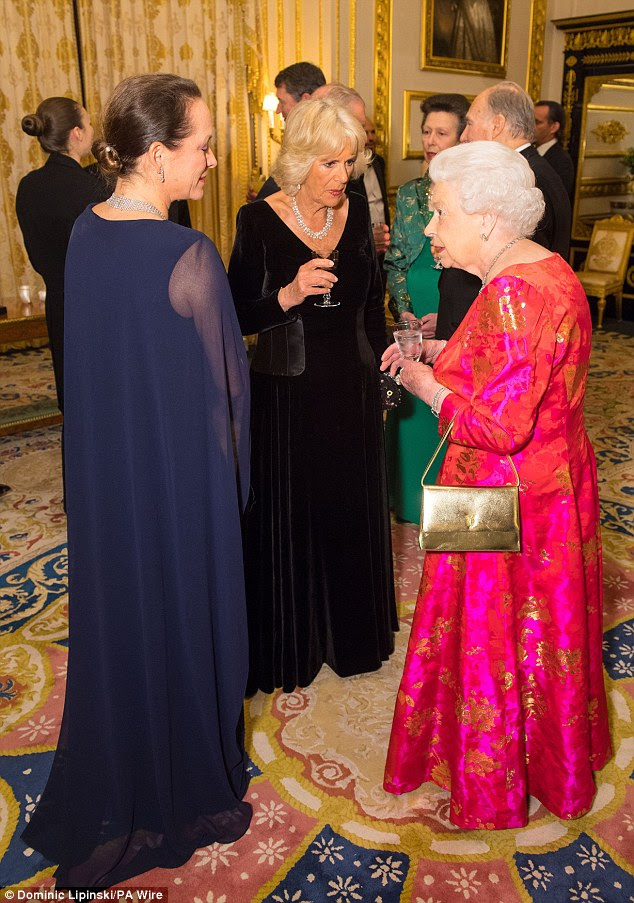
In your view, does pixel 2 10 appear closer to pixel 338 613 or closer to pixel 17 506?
pixel 17 506

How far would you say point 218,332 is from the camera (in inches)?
65.3

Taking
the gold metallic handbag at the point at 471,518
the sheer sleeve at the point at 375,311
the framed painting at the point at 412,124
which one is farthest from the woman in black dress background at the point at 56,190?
the framed painting at the point at 412,124

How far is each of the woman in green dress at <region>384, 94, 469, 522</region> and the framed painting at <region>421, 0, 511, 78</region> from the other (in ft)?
17.3

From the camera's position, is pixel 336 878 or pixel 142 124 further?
pixel 336 878

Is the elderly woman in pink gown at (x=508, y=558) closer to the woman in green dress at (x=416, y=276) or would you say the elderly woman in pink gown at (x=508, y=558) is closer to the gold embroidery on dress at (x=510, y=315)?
the gold embroidery on dress at (x=510, y=315)

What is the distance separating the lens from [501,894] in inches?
74.9

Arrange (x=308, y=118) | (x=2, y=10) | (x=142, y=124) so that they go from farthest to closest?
(x=2, y=10) < (x=308, y=118) < (x=142, y=124)

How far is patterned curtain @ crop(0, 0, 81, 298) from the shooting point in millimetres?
6898

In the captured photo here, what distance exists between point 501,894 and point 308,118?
7.06 feet

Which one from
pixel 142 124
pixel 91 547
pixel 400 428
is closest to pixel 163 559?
pixel 91 547

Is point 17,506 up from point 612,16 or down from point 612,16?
down

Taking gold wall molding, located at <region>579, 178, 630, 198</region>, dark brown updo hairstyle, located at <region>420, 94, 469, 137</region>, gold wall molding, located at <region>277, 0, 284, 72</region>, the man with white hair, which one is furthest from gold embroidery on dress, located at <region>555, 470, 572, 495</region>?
gold wall molding, located at <region>579, 178, 630, 198</region>

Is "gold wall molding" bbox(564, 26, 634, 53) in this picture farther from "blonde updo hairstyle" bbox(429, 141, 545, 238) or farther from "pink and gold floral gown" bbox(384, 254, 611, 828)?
"pink and gold floral gown" bbox(384, 254, 611, 828)

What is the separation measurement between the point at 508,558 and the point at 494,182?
2.86 ft
